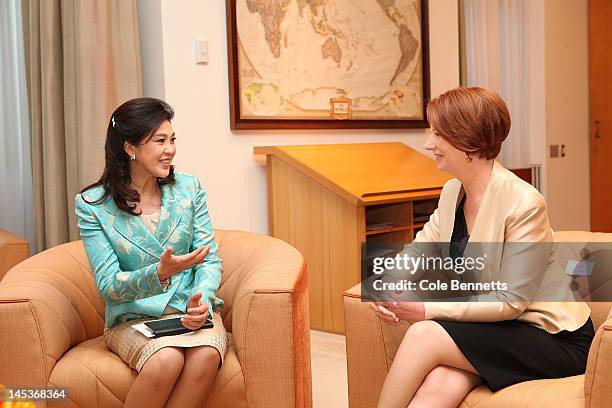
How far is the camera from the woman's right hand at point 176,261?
2.34 metres

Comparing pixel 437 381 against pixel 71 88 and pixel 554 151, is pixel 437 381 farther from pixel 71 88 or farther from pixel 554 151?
pixel 554 151

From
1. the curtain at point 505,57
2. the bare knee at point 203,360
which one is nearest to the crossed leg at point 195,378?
the bare knee at point 203,360

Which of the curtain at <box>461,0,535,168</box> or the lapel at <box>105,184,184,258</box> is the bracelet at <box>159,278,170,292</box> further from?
the curtain at <box>461,0,535,168</box>

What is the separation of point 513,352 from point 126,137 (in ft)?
4.84

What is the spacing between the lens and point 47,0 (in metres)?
3.87

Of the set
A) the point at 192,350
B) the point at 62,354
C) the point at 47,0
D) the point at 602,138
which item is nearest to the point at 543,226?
the point at 192,350

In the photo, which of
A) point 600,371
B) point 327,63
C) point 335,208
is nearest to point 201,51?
point 327,63

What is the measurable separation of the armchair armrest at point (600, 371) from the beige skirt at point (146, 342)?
1.10m

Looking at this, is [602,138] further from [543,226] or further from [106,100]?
[543,226]

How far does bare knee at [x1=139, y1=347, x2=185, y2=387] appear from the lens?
2.21m

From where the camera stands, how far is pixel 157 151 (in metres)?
2.57

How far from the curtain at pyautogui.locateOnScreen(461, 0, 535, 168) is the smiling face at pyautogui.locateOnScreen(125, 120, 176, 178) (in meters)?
4.16

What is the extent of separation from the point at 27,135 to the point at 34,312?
2155 millimetres

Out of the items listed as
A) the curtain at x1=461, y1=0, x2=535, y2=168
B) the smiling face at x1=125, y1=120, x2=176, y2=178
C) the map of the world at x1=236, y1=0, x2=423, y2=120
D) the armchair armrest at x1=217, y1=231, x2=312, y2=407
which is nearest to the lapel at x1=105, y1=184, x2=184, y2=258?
the smiling face at x1=125, y1=120, x2=176, y2=178
